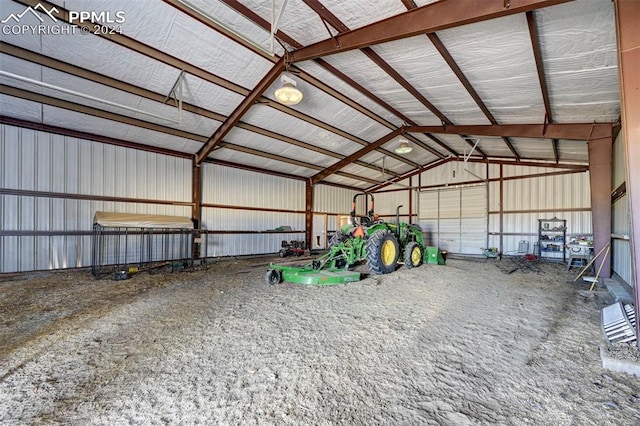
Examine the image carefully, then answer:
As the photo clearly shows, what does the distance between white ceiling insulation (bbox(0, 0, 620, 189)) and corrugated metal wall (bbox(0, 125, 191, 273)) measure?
508 mm

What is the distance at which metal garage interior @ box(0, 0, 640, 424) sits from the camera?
379 cm

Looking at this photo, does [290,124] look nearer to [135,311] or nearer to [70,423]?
[135,311]

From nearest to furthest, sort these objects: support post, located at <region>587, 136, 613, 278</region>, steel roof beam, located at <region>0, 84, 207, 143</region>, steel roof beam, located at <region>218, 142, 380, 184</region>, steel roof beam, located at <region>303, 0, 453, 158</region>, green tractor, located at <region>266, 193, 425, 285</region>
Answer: steel roof beam, located at <region>303, 0, 453, 158</region> → green tractor, located at <region>266, 193, 425, 285</region> → steel roof beam, located at <region>0, 84, 207, 143</region> → support post, located at <region>587, 136, 613, 278</region> → steel roof beam, located at <region>218, 142, 380, 184</region>

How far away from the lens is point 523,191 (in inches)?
418

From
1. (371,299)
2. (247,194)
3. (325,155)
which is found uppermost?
(325,155)

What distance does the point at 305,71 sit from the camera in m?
5.78

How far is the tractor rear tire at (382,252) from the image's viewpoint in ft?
18.7

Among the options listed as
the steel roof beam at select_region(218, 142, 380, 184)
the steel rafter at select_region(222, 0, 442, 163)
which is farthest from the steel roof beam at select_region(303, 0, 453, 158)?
the steel roof beam at select_region(218, 142, 380, 184)

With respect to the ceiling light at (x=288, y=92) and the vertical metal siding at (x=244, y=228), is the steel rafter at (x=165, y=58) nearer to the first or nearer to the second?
the ceiling light at (x=288, y=92)

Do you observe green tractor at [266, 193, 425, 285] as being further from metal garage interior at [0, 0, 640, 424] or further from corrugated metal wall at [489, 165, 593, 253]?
corrugated metal wall at [489, 165, 593, 253]

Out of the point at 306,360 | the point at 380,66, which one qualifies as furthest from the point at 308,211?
the point at 306,360

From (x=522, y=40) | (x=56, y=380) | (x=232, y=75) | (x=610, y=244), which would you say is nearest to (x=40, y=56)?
(x=232, y=75)

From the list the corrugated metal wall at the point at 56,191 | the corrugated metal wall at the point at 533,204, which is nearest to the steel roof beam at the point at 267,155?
the corrugated metal wall at the point at 56,191

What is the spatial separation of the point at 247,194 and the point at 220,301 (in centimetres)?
673
